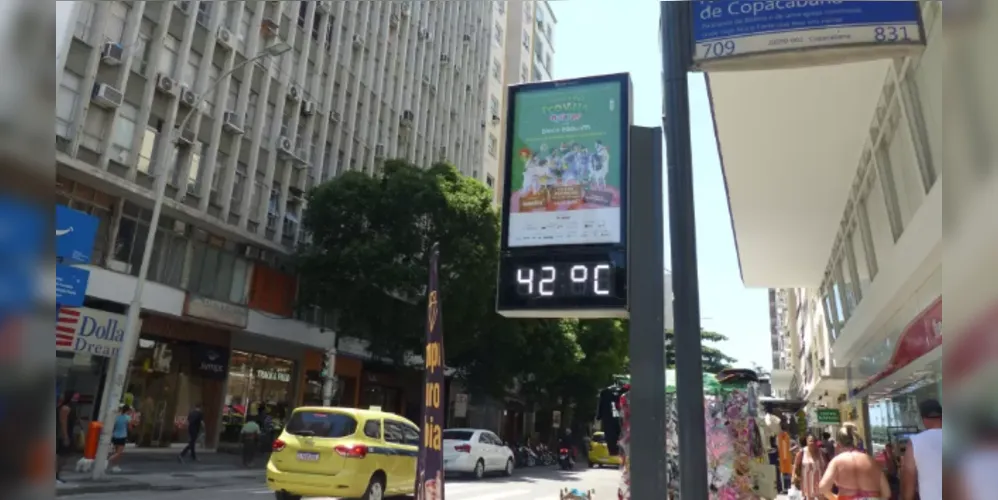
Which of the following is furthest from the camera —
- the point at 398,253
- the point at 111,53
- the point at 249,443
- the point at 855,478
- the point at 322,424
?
the point at 398,253

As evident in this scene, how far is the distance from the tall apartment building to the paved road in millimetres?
6155

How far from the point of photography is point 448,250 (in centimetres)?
2386

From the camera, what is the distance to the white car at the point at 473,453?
2053 centimetres

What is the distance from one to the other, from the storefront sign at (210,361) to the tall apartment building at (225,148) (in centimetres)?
20

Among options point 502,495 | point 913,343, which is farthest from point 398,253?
point 913,343

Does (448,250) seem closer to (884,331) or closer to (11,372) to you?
(884,331)

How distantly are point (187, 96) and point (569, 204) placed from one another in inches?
712

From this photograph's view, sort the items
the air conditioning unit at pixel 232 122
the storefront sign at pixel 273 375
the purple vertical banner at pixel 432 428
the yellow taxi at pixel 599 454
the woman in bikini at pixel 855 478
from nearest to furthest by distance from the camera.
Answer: the purple vertical banner at pixel 432 428 → the woman in bikini at pixel 855 478 → the air conditioning unit at pixel 232 122 → the storefront sign at pixel 273 375 → the yellow taxi at pixel 599 454

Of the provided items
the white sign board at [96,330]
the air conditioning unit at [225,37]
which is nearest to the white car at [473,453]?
the white sign board at [96,330]

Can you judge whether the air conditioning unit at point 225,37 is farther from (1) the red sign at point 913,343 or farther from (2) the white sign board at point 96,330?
(1) the red sign at point 913,343

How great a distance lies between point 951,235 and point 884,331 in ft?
45.8

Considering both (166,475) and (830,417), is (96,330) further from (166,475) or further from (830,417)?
(830,417)

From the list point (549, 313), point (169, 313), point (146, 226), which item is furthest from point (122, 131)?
point (549, 313)

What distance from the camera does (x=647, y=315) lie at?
5.12 metres
